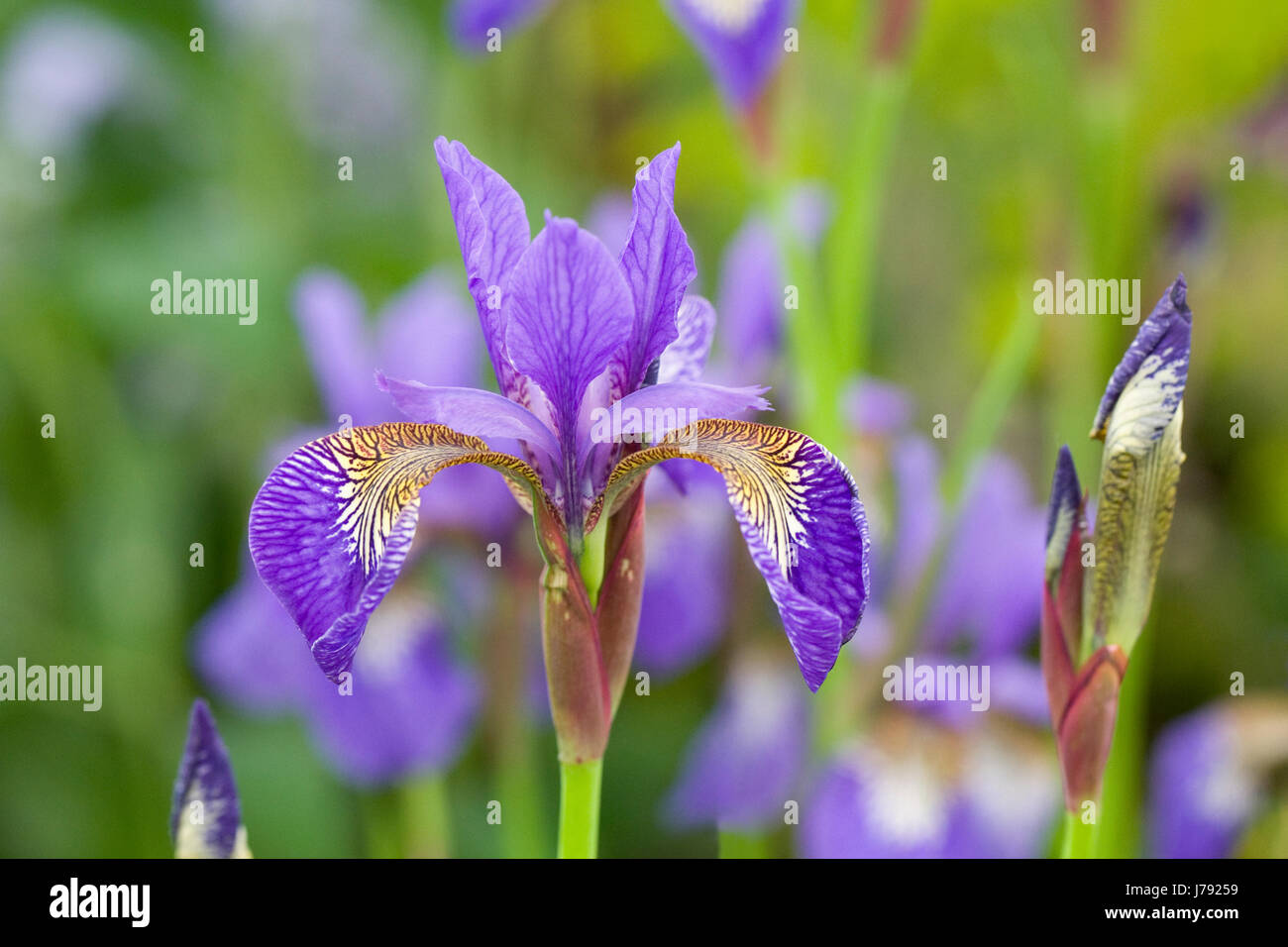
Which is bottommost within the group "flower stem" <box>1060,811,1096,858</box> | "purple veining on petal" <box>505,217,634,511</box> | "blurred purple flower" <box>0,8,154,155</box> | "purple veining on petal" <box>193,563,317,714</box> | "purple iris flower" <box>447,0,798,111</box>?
"flower stem" <box>1060,811,1096,858</box>

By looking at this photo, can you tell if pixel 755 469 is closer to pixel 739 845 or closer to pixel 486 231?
pixel 486 231

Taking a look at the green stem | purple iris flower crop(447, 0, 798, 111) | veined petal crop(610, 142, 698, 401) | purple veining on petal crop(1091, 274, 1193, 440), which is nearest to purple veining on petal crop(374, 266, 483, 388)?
purple iris flower crop(447, 0, 798, 111)

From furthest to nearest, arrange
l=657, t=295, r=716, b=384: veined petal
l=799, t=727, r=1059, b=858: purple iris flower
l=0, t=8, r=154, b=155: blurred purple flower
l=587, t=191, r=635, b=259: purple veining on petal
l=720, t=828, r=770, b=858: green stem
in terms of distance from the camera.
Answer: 1. l=0, t=8, r=154, b=155: blurred purple flower
2. l=587, t=191, r=635, b=259: purple veining on petal
3. l=799, t=727, r=1059, b=858: purple iris flower
4. l=720, t=828, r=770, b=858: green stem
5. l=657, t=295, r=716, b=384: veined petal

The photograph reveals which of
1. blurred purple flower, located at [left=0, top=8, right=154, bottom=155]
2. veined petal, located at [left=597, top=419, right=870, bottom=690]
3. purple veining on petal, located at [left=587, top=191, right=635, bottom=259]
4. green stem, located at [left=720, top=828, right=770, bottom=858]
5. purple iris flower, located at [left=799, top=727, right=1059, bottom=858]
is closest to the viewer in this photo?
veined petal, located at [left=597, top=419, right=870, bottom=690]

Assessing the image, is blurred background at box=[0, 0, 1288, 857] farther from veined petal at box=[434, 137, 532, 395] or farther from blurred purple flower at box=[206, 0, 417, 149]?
veined petal at box=[434, 137, 532, 395]

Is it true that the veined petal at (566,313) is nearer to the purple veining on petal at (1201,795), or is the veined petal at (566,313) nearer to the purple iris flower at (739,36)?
the purple iris flower at (739,36)

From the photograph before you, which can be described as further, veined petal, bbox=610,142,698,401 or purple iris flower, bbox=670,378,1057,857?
purple iris flower, bbox=670,378,1057,857

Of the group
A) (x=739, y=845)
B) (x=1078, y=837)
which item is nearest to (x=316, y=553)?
(x=1078, y=837)

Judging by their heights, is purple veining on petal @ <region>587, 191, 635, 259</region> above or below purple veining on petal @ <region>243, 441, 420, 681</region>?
above
